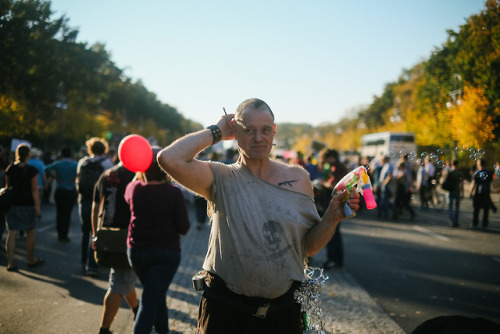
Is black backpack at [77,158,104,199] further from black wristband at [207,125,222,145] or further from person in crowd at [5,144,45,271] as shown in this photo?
black wristband at [207,125,222,145]

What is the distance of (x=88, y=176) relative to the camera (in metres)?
6.95

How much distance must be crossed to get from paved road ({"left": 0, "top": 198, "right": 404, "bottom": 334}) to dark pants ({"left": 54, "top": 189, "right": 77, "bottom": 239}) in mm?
1168

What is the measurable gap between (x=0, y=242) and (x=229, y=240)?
27.3 feet

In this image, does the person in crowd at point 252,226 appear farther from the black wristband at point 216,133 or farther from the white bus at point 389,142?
the white bus at point 389,142

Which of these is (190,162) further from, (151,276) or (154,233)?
(151,276)

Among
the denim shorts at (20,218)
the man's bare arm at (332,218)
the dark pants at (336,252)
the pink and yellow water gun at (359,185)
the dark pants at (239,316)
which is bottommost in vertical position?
the dark pants at (336,252)

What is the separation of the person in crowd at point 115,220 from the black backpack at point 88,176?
2.08 m

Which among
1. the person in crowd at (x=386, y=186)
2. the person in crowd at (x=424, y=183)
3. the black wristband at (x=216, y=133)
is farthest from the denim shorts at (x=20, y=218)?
the person in crowd at (x=424, y=183)

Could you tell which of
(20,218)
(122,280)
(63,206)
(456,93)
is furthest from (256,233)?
(63,206)

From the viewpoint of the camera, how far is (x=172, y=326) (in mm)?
4598

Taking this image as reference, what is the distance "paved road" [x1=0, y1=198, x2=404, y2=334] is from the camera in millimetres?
4641

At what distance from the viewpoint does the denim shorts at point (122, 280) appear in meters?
4.01

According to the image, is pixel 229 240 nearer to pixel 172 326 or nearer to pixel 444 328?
pixel 444 328

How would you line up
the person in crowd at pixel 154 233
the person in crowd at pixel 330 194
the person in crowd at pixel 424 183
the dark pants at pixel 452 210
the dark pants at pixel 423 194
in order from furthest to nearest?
the dark pants at pixel 423 194, the person in crowd at pixel 424 183, the dark pants at pixel 452 210, the person in crowd at pixel 330 194, the person in crowd at pixel 154 233
